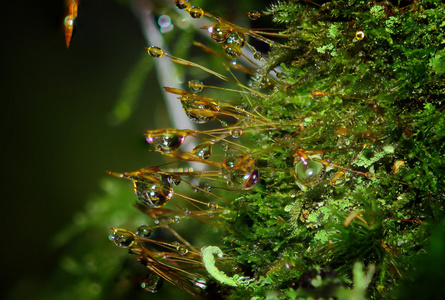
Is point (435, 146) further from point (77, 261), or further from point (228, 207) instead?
point (77, 261)

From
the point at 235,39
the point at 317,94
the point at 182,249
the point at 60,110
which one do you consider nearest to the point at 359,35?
the point at 317,94

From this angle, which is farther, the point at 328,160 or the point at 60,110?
the point at 60,110

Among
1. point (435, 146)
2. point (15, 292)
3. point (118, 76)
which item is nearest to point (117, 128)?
point (118, 76)

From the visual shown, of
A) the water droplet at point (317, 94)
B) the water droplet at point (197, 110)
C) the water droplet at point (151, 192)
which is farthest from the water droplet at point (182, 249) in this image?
the water droplet at point (317, 94)

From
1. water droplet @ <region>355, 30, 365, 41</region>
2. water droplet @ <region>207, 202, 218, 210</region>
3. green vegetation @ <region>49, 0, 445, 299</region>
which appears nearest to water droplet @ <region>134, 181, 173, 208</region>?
green vegetation @ <region>49, 0, 445, 299</region>

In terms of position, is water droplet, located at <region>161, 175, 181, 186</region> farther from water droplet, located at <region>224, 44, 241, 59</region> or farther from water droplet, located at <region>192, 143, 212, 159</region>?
water droplet, located at <region>224, 44, 241, 59</region>

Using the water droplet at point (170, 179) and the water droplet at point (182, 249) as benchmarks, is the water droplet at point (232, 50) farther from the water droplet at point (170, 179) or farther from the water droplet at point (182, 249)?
the water droplet at point (182, 249)

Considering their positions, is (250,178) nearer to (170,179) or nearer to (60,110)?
(170,179)
